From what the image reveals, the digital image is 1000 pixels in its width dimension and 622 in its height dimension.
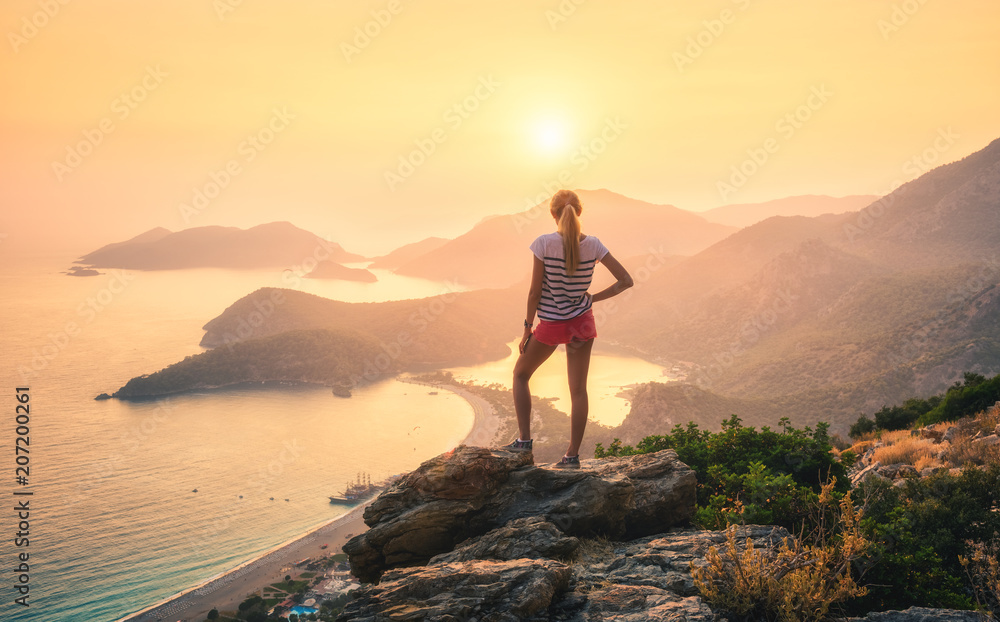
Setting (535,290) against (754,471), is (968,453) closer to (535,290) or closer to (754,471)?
(754,471)

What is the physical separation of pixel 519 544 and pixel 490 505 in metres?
1.12

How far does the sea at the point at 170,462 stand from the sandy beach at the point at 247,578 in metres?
3.17

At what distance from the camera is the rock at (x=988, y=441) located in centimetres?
1407

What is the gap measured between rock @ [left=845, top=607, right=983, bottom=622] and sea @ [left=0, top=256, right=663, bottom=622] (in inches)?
1562

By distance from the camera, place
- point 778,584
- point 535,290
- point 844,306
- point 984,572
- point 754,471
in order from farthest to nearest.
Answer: point 844,306, point 754,471, point 535,290, point 984,572, point 778,584

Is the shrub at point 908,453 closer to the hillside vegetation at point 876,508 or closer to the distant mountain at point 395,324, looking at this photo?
the hillside vegetation at point 876,508

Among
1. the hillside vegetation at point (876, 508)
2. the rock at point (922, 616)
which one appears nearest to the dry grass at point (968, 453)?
the hillside vegetation at point (876, 508)

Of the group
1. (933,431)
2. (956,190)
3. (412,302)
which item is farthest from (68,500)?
(956,190)

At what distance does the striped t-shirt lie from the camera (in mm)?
6821

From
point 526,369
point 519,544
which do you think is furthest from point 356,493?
point 519,544

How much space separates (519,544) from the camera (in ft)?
20.1

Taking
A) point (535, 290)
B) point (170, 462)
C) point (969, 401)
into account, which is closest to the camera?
point (535, 290)

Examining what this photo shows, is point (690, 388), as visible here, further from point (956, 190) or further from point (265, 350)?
point (265, 350)

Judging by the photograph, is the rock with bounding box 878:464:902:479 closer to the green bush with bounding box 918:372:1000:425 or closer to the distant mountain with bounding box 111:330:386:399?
the green bush with bounding box 918:372:1000:425
